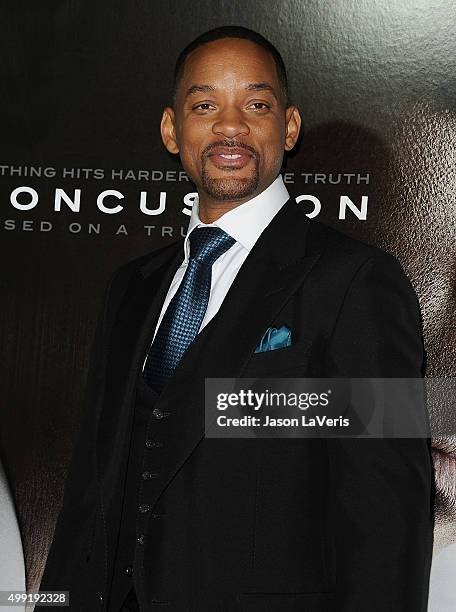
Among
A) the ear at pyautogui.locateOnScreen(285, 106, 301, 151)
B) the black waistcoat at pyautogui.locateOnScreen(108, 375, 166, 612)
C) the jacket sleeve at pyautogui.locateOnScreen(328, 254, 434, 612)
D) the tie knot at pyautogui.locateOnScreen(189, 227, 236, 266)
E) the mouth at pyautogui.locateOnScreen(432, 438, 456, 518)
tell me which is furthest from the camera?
the mouth at pyautogui.locateOnScreen(432, 438, 456, 518)

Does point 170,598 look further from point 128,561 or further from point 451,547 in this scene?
point 451,547

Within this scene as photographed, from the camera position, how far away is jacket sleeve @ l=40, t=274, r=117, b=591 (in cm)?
179

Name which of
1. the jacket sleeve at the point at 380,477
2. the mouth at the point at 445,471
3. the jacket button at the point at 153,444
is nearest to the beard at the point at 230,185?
the jacket sleeve at the point at 380,477

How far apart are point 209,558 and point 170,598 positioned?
92 mm

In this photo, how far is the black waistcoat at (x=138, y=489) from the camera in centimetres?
156

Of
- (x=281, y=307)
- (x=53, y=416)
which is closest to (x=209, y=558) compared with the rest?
(x=281, y=307)

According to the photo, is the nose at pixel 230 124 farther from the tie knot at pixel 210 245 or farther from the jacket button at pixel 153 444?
the jacket button at pixel 153 444

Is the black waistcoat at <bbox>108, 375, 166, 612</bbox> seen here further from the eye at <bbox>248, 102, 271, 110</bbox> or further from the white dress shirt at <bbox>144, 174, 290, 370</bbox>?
the eye at <bbox>248, 102, 271, 110</bbox>

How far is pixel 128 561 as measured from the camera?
5.32ft

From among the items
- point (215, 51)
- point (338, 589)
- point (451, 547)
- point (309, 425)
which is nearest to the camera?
point (338, 589)

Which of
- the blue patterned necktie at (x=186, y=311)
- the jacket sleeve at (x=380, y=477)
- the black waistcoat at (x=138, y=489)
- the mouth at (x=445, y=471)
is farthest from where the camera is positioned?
the mouth at (x=445, y=471)

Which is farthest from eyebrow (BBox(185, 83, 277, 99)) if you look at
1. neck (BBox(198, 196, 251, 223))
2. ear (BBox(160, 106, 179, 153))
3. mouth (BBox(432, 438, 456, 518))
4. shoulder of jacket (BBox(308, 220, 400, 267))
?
mouth (BBox(432, 438, 456, 518))

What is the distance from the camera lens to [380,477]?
→ 148 cm

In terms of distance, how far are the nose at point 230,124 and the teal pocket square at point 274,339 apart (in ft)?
1.45
